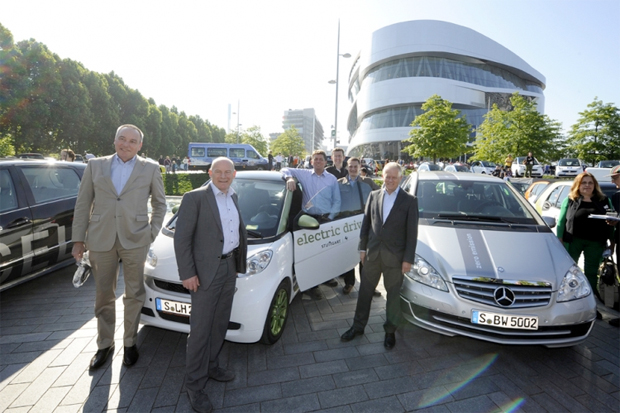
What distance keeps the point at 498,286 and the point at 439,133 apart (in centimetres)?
3075

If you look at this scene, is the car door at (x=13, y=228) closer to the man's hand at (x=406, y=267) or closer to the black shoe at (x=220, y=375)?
the black shoe at (x=220, y=375)

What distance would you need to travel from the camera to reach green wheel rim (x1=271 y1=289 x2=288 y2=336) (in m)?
3.33

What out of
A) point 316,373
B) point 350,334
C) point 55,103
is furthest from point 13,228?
point 55,103

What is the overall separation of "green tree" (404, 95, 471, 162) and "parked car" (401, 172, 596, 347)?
29.6 metres

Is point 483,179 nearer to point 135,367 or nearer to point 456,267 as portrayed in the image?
point 456,267

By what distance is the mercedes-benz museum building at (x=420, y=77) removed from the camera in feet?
194

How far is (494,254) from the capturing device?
3338 mm

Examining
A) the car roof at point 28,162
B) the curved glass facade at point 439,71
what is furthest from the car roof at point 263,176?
the curved glass facade at point 439,71

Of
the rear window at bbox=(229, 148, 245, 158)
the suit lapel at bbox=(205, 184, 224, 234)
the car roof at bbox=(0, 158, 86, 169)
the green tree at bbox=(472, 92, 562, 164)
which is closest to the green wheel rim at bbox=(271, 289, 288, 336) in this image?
the suit lapel at bbox=(205, 184, 224, 234)

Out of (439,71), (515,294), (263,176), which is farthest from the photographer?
(439,71)

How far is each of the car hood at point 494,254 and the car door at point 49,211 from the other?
14.2 feet

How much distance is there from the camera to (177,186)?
16422 mm

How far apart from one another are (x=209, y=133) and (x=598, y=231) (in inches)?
3359

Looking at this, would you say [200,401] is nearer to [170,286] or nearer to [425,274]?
[170,286]
